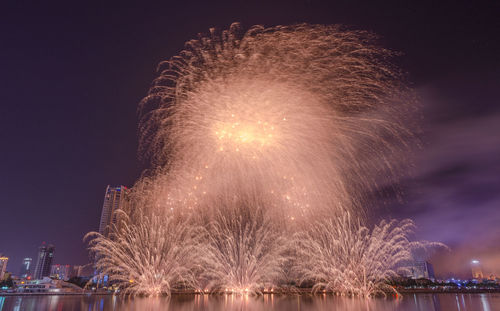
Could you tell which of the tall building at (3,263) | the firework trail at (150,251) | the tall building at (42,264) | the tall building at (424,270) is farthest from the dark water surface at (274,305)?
the tall building at (42,264)

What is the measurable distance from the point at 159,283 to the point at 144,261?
630 centimetres

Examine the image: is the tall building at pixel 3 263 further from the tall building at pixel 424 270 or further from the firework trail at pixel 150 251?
the tall building at pixel 424 270

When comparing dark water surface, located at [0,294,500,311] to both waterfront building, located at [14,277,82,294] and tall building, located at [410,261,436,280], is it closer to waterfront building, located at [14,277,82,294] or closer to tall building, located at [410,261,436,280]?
waterfront building, located at [14,277,82,294]

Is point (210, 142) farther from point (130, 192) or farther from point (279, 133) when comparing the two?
point (130, 192)

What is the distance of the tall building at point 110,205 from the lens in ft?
328

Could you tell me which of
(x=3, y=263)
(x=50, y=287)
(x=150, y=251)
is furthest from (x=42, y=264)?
(x=150, y=251)

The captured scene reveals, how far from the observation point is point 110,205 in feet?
343

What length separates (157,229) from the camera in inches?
1362

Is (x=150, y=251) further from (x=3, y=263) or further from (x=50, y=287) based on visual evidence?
(x=3, y=263)

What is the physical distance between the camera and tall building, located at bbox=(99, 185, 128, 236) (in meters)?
100

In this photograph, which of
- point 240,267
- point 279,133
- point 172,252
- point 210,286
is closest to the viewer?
point 279,133

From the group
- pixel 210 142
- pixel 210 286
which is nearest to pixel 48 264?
pixel 210 286

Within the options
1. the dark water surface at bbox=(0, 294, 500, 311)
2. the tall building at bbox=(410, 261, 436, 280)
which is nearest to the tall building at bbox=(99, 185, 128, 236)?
the dark water surface at bbox=(0, 294, 500, 311)

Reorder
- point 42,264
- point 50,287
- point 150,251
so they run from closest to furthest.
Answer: point 150,251 < point 50,287 < point 42,264
